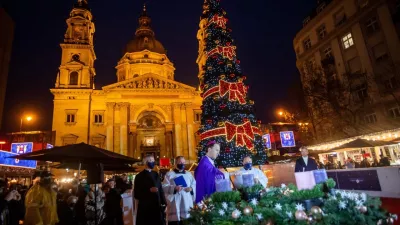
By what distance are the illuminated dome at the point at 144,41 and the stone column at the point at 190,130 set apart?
65.8 feet

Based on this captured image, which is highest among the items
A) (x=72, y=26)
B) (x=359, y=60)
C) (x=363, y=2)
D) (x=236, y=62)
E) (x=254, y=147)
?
(x=72, y=26)

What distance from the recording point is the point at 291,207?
252 centimetres

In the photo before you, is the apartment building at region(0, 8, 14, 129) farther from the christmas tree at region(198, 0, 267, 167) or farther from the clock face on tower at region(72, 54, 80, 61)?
the clock face on tower at region(72, 54, 80, 61)

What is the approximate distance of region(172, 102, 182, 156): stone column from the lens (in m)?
41.5

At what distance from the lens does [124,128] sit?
40.6 meters

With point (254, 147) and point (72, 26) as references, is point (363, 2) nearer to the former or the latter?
point (254, 147)

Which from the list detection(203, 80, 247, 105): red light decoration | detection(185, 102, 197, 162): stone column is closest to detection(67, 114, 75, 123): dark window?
detection(185, 102, 197, 162): stone column

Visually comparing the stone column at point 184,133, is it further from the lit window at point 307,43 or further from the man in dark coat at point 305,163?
the man in dark coat at point 305,163

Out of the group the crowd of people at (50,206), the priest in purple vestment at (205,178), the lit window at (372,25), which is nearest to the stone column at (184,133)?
the lit window at (372,25)

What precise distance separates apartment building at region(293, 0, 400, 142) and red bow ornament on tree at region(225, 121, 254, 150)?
12414 millimetres

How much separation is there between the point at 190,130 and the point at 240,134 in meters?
28.6

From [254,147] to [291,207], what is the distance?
1305 cm

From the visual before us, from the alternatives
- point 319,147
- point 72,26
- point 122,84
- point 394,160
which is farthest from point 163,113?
point 394,160

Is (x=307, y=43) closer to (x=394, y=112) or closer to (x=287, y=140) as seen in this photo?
(x=287, y=140)
